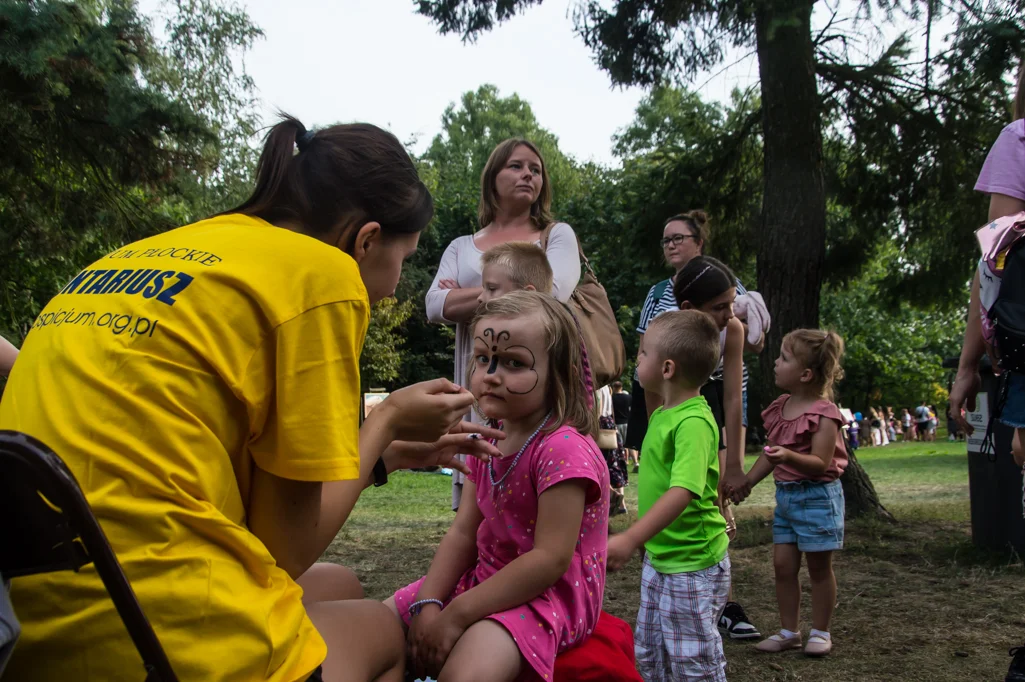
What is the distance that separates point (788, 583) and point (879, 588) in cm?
160

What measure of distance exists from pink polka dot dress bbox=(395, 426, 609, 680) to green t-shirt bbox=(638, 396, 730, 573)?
84 cm

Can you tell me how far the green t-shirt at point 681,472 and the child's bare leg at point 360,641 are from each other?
1.31m

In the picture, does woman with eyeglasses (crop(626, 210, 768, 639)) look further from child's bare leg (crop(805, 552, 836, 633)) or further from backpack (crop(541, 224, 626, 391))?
child's bare leg (crop(805, 552, 836, 633))

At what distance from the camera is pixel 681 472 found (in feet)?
9.57

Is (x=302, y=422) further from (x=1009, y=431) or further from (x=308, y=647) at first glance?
(x=1009, y=431)

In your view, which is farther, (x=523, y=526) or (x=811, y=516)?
(x=811, y=516)

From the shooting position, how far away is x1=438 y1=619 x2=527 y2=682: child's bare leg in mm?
1762

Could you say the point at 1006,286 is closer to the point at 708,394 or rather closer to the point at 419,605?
the point at 419,605

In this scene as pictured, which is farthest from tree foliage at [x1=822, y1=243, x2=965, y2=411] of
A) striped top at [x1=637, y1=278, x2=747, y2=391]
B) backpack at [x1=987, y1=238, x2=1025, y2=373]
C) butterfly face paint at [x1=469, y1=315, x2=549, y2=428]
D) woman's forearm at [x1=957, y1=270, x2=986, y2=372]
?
butterfly face paint at [x1=469, y1=315, x2=549, y2=428]

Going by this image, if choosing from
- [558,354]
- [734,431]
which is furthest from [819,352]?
[558,354]

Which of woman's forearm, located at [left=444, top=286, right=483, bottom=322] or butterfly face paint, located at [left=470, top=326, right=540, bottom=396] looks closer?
butterfly face paint, located at [left=470, top=326, right=540, bottom=396]

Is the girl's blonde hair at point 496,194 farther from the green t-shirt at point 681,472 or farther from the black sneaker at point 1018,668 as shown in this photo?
the black sneaker at point 1018,668

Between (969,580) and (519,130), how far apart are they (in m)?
48.2

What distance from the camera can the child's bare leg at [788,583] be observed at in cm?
406
